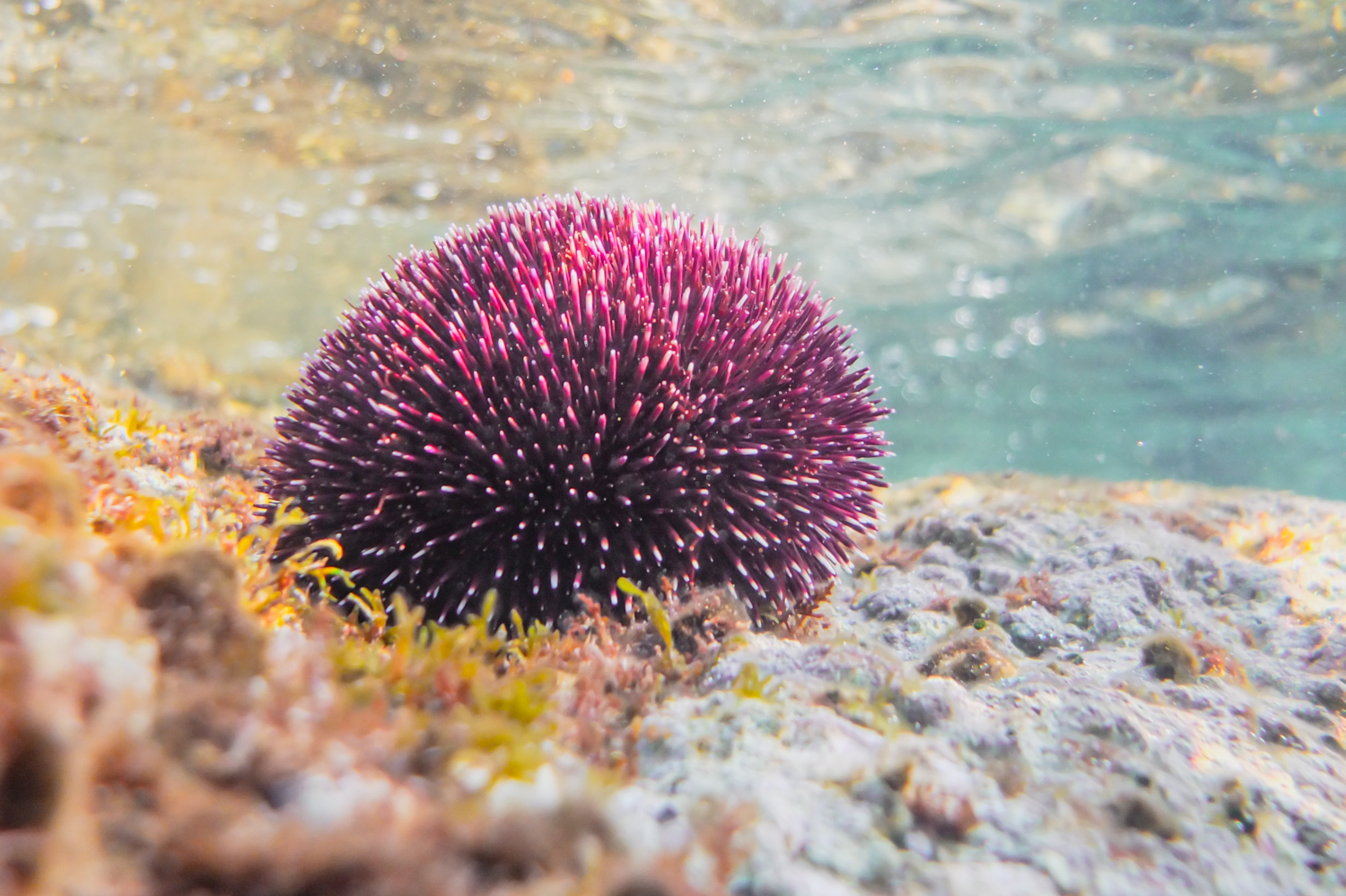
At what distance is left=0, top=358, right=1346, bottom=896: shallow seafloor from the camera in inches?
46.9

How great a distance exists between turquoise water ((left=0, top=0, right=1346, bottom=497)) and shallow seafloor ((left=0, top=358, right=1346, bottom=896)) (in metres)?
10.3

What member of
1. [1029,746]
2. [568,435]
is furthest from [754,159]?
[1029,746]

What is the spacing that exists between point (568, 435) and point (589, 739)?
1232 millimetres

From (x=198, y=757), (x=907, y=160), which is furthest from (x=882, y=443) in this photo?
(x=907, y=160)

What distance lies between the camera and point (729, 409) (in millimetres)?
3084

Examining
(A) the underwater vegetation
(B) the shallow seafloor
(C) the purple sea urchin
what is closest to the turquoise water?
(C) the purple sea urchin

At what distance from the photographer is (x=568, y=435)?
2.85 m

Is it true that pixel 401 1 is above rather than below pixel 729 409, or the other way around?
above

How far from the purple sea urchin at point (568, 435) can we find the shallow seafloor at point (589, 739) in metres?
0.30

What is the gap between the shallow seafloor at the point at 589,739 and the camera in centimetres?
119

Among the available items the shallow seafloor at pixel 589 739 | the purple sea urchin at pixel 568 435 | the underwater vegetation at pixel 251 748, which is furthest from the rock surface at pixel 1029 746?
the purple sea urchin at pixel 568 435

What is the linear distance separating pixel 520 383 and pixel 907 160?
17.6 m

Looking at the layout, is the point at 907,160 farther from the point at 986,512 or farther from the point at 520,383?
the point at 520,383

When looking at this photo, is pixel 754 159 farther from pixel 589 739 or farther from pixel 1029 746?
pixel 589 739
